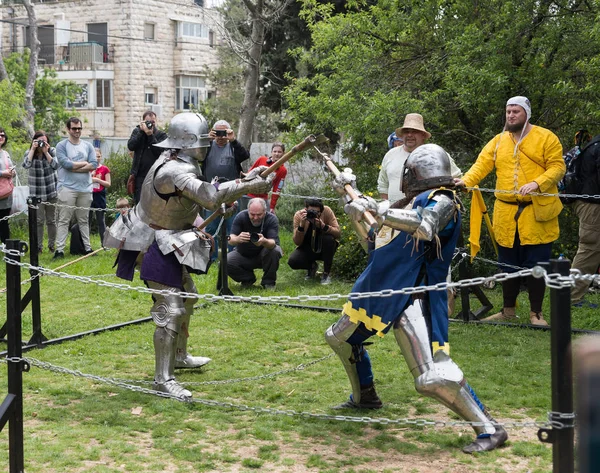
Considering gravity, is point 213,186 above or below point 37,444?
above

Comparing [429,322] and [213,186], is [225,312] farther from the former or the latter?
[429,322]

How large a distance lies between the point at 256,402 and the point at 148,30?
106ft

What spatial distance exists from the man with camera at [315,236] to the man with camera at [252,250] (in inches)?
18.3

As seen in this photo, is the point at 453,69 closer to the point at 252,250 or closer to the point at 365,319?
the point at 252,250

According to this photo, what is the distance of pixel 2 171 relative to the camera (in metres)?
10.4

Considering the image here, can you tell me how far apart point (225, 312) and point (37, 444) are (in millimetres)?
3849

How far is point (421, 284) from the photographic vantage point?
4.71 meters

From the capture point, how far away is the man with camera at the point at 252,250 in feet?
31.7

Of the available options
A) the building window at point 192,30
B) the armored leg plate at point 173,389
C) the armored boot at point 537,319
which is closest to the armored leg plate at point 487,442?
the armored leg plate at point 173,389

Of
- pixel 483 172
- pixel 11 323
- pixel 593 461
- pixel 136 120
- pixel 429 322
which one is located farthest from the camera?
pixel 136 120

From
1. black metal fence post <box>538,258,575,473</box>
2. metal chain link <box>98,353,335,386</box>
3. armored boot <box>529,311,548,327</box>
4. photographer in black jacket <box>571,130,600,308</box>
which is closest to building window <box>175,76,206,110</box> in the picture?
photographer in black jacket <box>571,130,600,308</box>

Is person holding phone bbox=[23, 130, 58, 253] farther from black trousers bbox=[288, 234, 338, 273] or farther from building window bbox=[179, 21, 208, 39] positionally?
building window bbox=[179, 21, 208, 39]

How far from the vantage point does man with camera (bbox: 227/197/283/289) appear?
31.7 ft

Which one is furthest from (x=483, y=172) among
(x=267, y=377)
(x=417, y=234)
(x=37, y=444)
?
(x=37, y=444)
